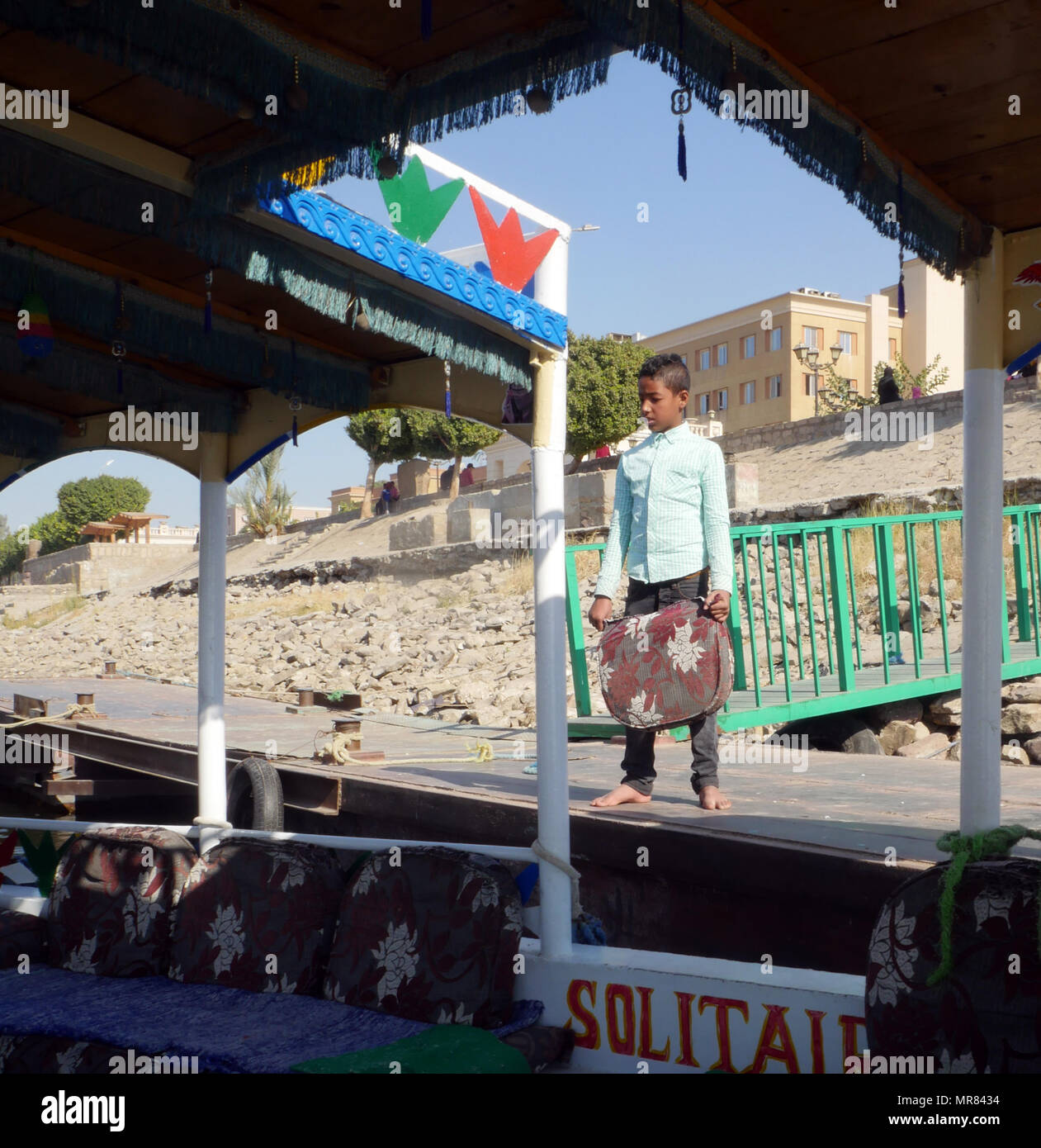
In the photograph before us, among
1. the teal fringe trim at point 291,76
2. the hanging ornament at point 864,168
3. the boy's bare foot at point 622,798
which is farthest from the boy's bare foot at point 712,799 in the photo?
the teal fringe trim at point 291,76

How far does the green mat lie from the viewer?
2.74 metres

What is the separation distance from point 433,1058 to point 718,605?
2150 mm

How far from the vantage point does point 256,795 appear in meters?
6.01

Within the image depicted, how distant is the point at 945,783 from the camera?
5.57 meters

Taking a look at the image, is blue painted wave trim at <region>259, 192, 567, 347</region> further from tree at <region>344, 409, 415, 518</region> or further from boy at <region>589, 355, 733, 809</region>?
tree at <region>344, 409, 415, 518</region>

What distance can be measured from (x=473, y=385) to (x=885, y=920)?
89.4 inches

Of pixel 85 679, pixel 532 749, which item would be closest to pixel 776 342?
pixel 85 679

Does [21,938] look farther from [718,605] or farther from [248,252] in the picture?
[718,605]

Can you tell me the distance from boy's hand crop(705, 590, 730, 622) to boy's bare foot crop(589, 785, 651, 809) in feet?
2.80

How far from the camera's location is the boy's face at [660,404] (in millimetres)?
4562

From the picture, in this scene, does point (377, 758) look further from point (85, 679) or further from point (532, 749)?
point (85, 679)

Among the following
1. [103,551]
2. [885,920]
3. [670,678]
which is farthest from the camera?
[103,551]

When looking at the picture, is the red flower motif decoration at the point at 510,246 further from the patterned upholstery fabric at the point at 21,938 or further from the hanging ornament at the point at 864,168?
the patterned upholstery fabric at the point at 21,938

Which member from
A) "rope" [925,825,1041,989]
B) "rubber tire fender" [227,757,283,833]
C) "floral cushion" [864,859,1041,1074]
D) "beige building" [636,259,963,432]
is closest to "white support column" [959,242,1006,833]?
"rope" [925,825,1041,989]
